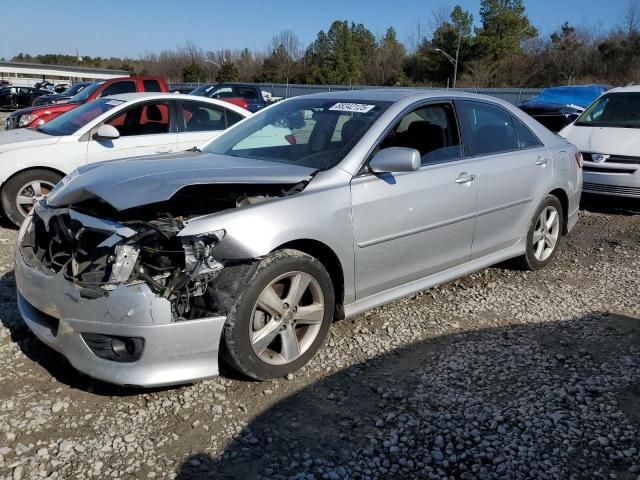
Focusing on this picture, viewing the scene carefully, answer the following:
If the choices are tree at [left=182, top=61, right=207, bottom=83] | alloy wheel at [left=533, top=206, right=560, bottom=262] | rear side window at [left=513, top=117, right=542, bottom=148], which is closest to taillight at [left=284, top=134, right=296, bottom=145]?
rear side window at [left=513, top=117, right=542, bottom=148]

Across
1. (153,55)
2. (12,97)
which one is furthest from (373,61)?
(12,97)

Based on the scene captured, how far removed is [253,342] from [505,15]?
6882 centimetres

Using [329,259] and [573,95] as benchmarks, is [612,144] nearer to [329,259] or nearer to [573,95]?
[329,259]

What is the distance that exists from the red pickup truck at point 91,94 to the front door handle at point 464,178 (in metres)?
10.3

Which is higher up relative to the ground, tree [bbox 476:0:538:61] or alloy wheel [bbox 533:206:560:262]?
tree [bbox 476:0:538:61]

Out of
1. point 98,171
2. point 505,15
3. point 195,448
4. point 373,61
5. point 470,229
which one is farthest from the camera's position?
point 373,61

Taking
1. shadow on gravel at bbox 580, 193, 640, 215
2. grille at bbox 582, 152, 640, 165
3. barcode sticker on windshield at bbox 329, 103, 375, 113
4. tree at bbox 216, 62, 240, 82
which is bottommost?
shadow on gravel at bbox 580, 193, 640, 215

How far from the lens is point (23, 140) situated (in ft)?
20.6

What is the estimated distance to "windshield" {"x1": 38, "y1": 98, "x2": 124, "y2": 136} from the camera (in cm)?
671

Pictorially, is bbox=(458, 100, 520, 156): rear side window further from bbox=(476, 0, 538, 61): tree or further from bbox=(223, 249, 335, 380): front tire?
bbox=(476, 0, 538, 61): tree

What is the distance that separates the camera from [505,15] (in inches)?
2474

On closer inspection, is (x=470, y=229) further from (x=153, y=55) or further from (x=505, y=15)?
(x=153, y=55)

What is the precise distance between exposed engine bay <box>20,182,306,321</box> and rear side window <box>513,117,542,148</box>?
247 cm

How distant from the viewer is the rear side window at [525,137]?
189 inches
